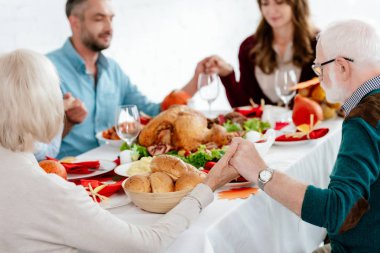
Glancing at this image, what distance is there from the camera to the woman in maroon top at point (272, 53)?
3.29m

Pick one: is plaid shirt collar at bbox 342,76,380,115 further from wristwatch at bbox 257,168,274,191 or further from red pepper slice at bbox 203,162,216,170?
red pepper slice at bbox 203,162,216,170

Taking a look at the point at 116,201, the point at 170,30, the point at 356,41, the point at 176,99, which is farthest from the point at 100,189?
the point at 170,30

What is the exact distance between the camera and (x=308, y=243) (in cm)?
204

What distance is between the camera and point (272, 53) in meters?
3.41

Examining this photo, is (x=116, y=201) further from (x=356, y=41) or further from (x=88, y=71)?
(x=88, y=71)

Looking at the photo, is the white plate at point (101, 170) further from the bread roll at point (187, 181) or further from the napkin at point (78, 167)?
the bread roll at point (187, 181)

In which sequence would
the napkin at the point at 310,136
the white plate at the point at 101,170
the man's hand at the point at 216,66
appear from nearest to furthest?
the white plate at the point at 101,170 → the napkin at the point at 310,136 → the man's hand at the point at 216,66

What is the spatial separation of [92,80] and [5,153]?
2.04 metres

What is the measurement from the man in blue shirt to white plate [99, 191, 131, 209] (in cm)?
148

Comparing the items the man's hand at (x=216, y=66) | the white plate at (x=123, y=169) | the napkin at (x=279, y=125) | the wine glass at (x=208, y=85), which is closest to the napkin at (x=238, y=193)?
the white plate at (x=123, y=169)

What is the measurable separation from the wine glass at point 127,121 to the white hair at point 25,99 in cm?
69

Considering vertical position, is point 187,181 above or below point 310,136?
above

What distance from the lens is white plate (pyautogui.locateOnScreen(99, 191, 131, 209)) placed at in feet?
5.02

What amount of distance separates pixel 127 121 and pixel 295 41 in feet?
5.80
